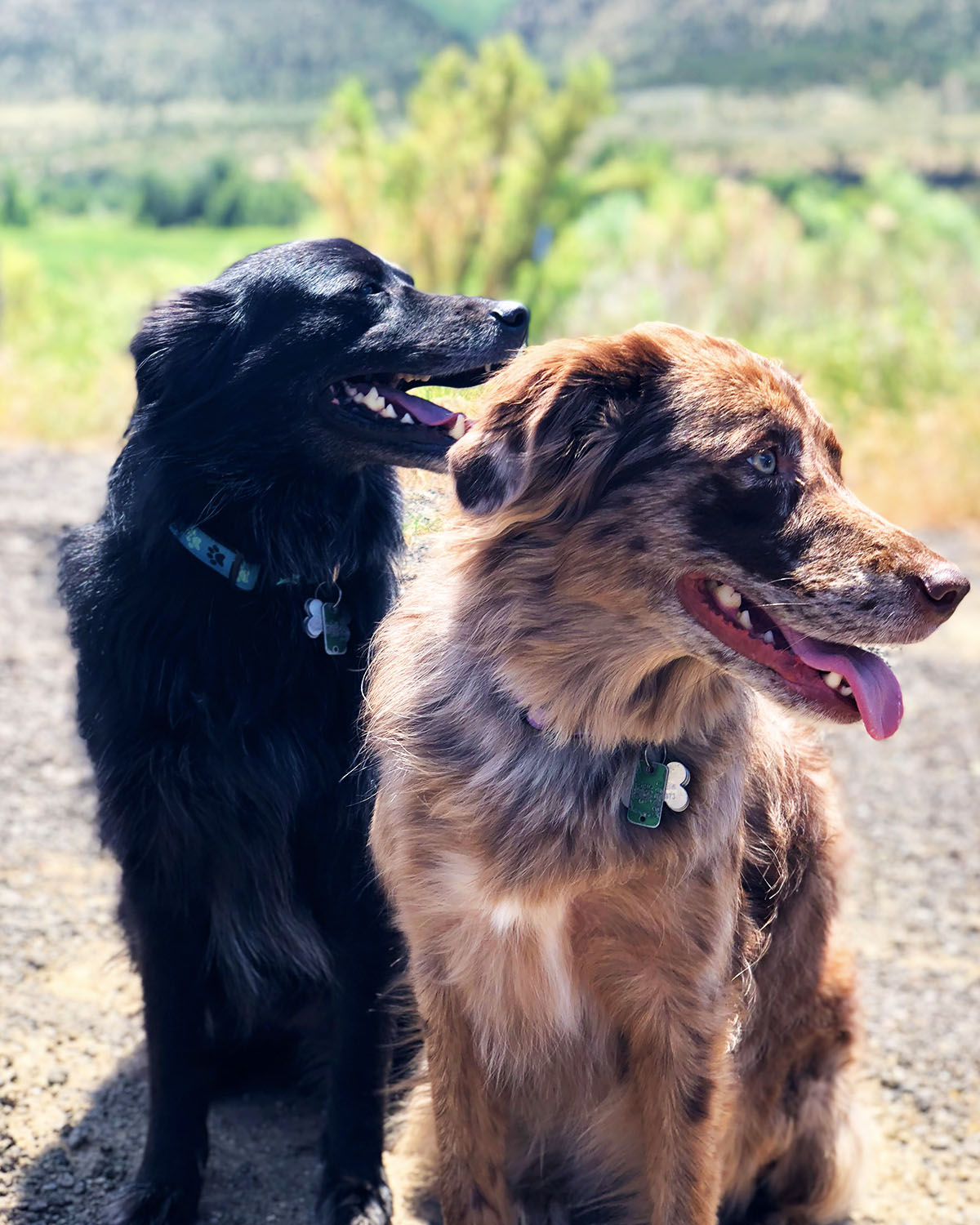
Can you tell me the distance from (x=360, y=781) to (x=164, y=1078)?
0.88 m

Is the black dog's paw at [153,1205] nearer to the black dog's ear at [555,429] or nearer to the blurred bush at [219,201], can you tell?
the black dog's ear at [555,429]

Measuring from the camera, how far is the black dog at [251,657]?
2.89 m

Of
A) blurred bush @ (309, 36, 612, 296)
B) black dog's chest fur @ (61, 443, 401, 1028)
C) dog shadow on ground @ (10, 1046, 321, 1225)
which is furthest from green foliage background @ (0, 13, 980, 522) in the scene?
dog shadow on ground @ (10, 1046, 321, 1225)

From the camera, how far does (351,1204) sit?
3035 mm

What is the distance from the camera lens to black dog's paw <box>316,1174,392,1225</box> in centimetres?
302

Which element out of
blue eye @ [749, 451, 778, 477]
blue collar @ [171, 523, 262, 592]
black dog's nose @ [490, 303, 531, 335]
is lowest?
blue collar @ [171, 523, 262, 592]

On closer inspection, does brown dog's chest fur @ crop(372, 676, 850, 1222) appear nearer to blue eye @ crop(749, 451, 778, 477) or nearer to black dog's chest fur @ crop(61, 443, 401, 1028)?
black dog's chest fur @ crop(61, 443, 401, 1028)

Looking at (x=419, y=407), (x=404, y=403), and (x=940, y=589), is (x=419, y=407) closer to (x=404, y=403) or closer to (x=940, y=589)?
(x=404, y=403)

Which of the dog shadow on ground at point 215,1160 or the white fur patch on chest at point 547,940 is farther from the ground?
the white fur patch on chest at point 547,940

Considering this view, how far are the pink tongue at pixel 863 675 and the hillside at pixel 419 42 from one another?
16227 millimetres

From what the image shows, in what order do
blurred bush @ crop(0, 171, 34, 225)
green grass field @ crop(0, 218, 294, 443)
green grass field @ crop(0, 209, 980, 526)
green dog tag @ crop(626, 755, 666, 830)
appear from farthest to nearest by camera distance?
blurred bush @ crop(0, 171, 34, 225)
green grass field @ crop(0, 218, 294, 443)
green grass field @ crop(0, 209, 980, 526)
green dog tag @ crop(626, 755, 666, 830)

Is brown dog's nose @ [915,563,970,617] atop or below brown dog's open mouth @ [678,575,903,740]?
atop

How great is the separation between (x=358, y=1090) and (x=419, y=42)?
29028 mm

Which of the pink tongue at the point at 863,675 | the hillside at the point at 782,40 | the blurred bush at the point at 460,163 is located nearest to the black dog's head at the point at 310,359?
the pink tongue at the point at 863,675
